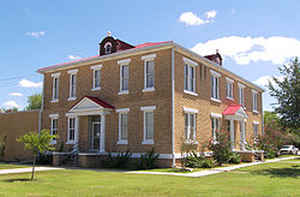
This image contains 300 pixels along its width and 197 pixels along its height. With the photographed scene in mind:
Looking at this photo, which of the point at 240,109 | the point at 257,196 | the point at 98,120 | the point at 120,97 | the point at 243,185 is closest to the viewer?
the point at 257,196

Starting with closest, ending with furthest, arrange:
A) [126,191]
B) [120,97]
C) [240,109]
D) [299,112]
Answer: [126,191]
[299,112]
[120,97]
[240,109]

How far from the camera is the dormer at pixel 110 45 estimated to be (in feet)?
76.5

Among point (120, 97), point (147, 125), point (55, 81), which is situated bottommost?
point (147, 125)

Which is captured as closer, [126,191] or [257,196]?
[257,196]

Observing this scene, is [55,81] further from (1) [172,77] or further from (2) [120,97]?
(1) [172,77]

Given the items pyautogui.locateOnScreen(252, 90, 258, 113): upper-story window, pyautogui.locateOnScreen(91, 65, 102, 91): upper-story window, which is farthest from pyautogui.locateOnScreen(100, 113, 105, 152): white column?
pyautogui.locateOnScreen(252, 90, 258, 113): upper-story window

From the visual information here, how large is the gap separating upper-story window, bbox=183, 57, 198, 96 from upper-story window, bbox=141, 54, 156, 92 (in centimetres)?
215

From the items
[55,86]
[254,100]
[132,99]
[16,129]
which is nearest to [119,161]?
[132,99]

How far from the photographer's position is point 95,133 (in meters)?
23.7

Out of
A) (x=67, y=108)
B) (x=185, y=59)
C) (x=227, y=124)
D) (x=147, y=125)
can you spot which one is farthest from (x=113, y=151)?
(x=227, y=124)

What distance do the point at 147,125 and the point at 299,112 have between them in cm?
889

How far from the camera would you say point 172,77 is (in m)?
19.7

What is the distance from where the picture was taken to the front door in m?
23.4

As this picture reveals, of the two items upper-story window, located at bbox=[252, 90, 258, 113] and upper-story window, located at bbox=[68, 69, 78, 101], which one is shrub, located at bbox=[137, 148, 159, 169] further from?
upper-story window, located at bbox=[252, 90, 258, 113]
